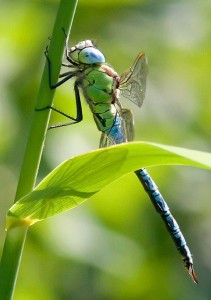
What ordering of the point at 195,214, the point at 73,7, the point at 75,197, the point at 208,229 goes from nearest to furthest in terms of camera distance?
the point at 73,7
the point at 75,197
the point at 195,214
the point at 208,229

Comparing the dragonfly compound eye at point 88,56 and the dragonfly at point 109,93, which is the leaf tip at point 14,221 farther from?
the dragonfly compound eye at point 88,56

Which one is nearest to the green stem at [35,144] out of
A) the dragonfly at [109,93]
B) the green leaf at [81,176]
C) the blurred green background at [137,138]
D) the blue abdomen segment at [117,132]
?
the green leaf at [81,176]

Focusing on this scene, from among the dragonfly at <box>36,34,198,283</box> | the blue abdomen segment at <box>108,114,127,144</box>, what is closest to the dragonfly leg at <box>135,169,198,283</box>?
the dragonfly at <box>36,34,198,283</box>

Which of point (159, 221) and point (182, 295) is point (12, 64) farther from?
point (182, 295)

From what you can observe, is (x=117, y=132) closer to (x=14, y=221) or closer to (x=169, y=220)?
(x=169, y=220)

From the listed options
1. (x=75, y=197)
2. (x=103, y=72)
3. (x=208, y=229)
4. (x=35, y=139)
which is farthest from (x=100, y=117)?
(x=208, y=229)

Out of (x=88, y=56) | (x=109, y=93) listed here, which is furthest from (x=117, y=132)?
(x=88, y=56)
